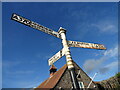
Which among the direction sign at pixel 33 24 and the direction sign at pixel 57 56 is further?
the direction sign at pixel 57 56

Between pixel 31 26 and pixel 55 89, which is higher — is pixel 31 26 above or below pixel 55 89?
above

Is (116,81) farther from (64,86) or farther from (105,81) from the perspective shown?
(64,86)

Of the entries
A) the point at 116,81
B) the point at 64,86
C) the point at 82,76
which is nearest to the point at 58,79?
the point at 64,86

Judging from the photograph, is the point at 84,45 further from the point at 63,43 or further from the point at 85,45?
the point at 63,43

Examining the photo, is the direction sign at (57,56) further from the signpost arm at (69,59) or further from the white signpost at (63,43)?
the signpost arm at (69,59)

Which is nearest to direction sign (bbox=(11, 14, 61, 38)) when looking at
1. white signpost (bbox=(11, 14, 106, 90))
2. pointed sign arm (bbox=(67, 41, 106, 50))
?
white signpost (bbox=(11, 14, 106, 90))

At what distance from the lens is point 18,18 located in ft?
16.7

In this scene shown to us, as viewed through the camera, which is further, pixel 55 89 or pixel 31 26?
pixel 55 89

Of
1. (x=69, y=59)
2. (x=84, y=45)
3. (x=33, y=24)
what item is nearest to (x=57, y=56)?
(x=69, y=59)

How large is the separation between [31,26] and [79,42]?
7.48ft

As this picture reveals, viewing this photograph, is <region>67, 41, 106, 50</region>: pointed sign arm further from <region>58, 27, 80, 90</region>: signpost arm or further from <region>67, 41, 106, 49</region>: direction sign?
<region>58, 27, 80, 90</region>: signpost arm

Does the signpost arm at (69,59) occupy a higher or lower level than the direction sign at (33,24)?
lower

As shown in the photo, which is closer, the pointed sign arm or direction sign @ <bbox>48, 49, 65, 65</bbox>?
direction sign @ <bbox>48, 49, 65, 65</bbox>

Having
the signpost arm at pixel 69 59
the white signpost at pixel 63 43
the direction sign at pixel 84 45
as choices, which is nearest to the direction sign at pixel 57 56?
the white signpost at pixel 63 43
